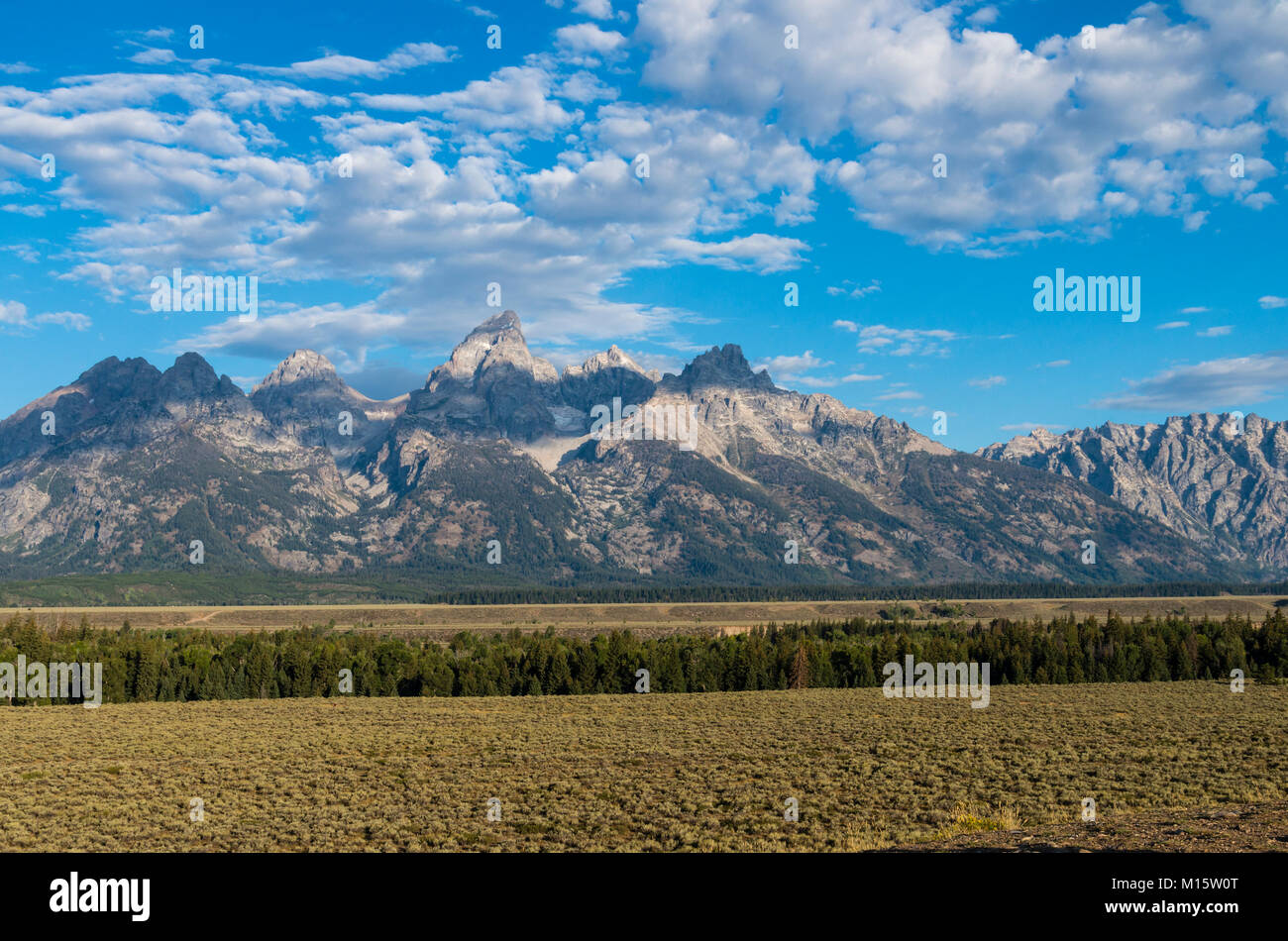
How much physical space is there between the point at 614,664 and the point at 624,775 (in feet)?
232

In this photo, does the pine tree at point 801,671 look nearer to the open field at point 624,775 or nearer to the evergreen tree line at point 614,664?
the evergreen tree line at point 614,664

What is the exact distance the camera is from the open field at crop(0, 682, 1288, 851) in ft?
105

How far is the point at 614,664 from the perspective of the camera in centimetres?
11588

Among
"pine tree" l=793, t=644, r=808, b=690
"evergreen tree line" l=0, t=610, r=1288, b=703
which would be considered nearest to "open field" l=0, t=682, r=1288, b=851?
"evergreen tree line" l=0, t=610, r=1288, b=703

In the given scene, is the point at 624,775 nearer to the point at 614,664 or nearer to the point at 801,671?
the point at 614,664

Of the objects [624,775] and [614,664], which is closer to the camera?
[624,775]

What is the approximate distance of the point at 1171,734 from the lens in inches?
2295

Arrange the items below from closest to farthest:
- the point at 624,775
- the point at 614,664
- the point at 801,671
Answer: the point at 624,775
the point at 614,664
the point at 801,671

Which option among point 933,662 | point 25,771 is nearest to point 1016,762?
point 25,771

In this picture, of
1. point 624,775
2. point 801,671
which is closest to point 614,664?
point 801,671

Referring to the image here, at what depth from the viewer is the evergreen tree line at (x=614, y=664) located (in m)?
112

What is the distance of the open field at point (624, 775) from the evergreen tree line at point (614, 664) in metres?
26.9

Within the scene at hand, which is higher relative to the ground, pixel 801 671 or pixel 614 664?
pixel 614 664
